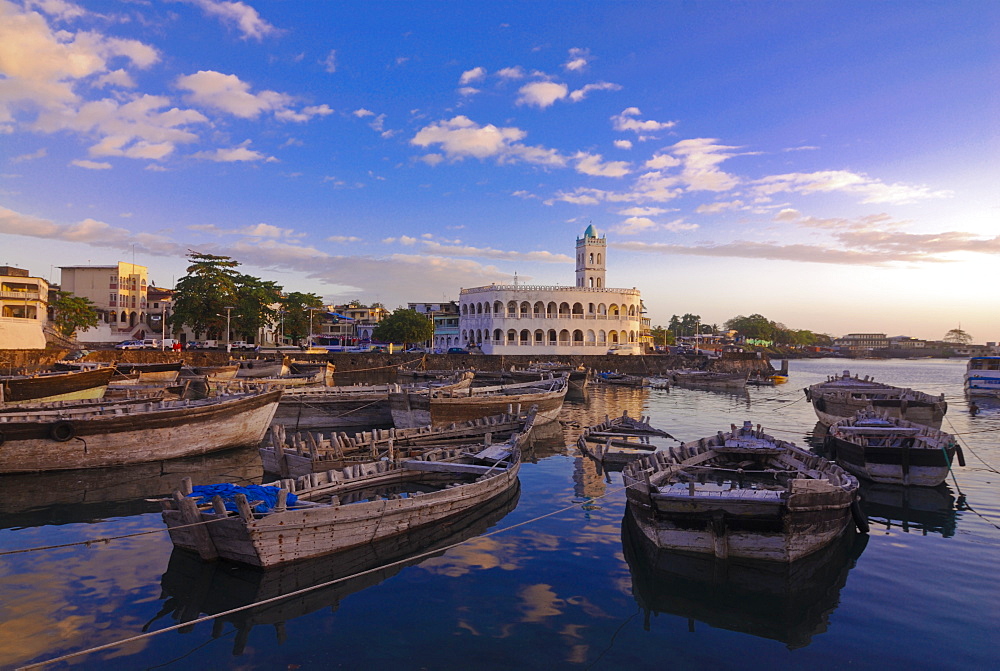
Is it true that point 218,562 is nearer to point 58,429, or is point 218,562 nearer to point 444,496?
point 444,496

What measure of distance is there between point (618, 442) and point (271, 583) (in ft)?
61.3

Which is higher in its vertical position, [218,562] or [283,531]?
[283,531]

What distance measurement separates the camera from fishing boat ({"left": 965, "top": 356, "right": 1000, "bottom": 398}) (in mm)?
63156

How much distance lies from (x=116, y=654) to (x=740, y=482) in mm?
16373

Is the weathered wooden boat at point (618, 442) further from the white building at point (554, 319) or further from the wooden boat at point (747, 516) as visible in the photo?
the white building at point (554, 319)

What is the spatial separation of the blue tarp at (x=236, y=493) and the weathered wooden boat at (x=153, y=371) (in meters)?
37.8

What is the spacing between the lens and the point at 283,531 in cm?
1260

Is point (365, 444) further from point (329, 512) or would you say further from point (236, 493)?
point (329, 512)

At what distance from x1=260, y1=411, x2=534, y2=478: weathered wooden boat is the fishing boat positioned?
61247 millimetres

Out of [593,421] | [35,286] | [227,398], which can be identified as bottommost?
[593,421]

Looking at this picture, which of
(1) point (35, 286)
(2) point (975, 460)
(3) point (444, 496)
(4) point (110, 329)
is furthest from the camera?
(4) point (110, 329)

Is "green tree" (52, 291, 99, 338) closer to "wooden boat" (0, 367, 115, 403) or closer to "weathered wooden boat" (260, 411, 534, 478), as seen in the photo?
"wooden boat" (0, 367, 115, 403)

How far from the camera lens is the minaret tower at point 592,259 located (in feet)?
380

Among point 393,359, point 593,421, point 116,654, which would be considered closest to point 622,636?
point 116,654
